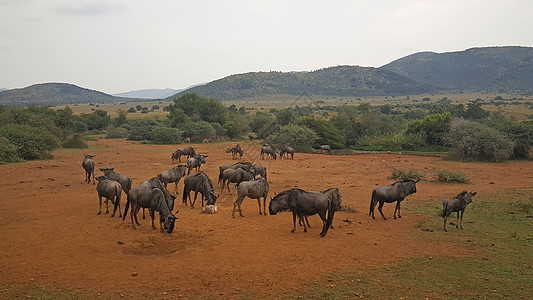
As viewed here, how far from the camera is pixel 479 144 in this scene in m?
33.2

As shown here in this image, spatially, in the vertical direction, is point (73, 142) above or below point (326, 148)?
above

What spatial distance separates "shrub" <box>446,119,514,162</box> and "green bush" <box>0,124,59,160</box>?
35680 millimetres

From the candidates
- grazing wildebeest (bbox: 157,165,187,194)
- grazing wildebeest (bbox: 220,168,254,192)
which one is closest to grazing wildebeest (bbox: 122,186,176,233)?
grazing wildebeest (bbox: 157,165,187,194)

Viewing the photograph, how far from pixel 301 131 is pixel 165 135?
56.6ft

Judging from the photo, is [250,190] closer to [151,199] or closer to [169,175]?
[151,199]

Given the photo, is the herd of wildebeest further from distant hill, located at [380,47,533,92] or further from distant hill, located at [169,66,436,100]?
distant hill, located at [380,47,533,92]

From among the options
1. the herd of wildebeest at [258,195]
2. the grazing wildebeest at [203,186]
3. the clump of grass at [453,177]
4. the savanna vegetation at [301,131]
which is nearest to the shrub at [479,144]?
the savanna vegetation at [301,131]

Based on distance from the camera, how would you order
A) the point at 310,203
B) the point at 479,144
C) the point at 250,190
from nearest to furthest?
the point at 310,203 → the point at 250,190 → the point at 479,144

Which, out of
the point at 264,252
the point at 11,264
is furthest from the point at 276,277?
the point at 11,264

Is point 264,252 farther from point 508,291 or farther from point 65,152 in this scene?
point 65,152

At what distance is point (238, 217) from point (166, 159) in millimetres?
19865

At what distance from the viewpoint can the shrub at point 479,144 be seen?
3259 centimetres

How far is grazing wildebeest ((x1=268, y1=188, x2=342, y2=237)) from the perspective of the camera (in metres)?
11.5

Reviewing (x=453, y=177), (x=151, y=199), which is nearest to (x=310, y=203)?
(x=151, y=199)
